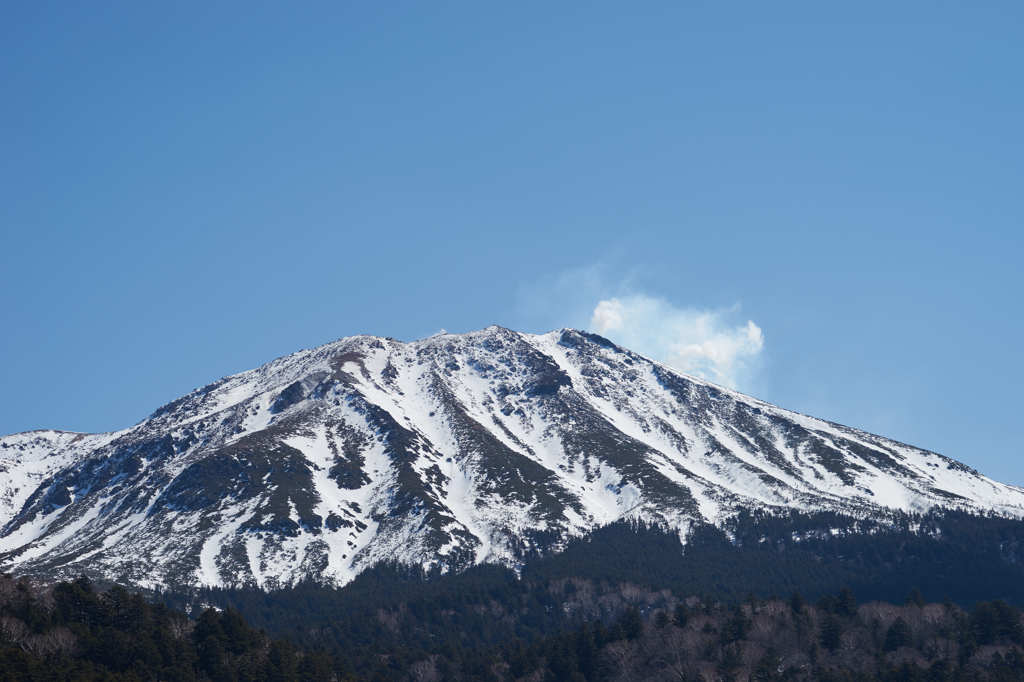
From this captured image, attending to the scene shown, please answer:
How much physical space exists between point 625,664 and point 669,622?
51.1ft

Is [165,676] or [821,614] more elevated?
[821,614]

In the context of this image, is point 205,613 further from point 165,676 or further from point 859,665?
point 859,665

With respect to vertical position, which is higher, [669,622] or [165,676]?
[669,622]

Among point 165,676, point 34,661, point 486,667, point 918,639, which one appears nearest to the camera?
point 34,661

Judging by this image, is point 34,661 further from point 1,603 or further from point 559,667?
point 559,667

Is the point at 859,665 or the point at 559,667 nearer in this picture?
the point at 859,665

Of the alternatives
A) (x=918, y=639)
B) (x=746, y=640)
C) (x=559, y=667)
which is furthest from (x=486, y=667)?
(x=918, y=639)

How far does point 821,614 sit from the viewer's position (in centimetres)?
19688

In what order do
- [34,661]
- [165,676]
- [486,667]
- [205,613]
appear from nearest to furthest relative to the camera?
[34,661] < [165,676] < [205,613] < [486,667]

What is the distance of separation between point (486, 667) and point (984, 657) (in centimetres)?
8219

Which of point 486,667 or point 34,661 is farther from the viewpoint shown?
point 486,667

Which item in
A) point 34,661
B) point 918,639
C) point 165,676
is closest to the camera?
point 34,661

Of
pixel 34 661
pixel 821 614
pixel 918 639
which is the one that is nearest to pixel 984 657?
pixel 918 639

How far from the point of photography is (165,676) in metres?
153
